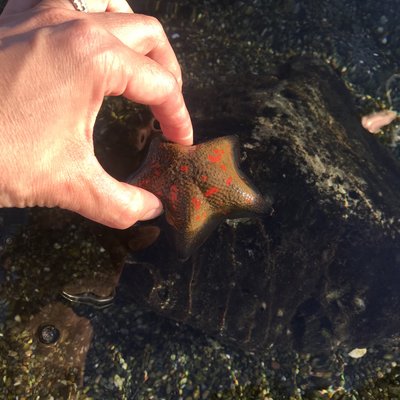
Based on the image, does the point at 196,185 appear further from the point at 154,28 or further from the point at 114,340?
the point at 114,340

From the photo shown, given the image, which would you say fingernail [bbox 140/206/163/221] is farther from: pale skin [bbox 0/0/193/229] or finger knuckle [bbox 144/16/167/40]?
finger knuckle [bbox 144/16/167/40]

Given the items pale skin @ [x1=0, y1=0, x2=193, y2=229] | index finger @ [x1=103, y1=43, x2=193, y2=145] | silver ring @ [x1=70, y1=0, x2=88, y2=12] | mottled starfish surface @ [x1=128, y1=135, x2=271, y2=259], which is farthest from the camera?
mottled starfish surface @ [x1=128, y1=135, x2=271, y2=259]

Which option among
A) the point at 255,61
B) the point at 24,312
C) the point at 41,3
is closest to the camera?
the point at 41,3

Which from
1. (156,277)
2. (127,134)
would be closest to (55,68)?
(127,134)

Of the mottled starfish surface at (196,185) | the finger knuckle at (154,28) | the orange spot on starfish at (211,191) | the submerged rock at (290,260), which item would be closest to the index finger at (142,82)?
the finger knuckle at (154,28)

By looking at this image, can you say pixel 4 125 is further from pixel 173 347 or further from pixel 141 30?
pixel 173 347

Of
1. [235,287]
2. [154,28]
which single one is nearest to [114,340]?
[235,287]

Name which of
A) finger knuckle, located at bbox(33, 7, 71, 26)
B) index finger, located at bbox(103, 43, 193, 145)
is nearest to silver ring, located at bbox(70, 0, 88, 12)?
finger knuckle, located at bbox(33, 7, 71, 26)
